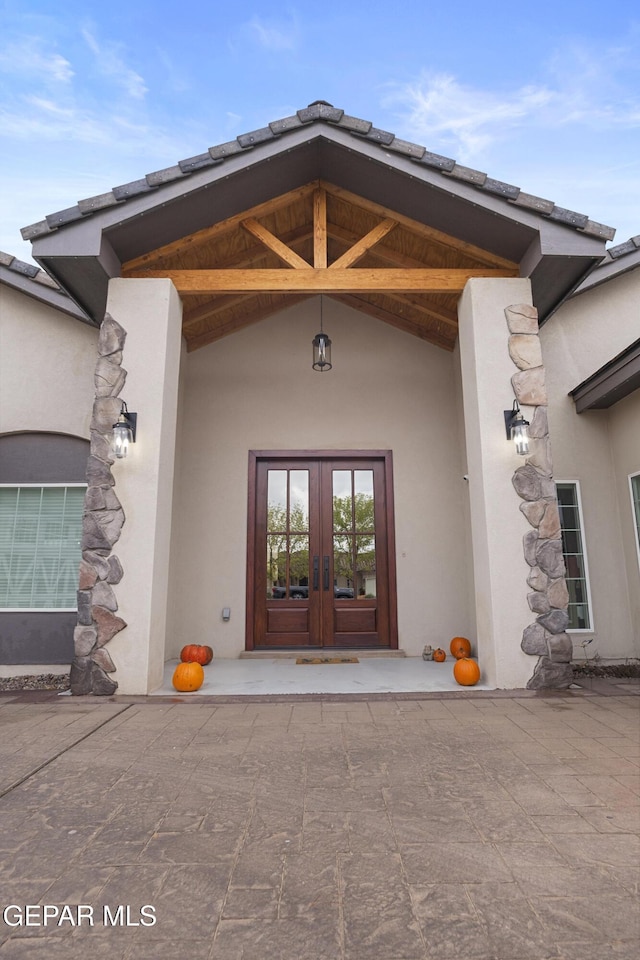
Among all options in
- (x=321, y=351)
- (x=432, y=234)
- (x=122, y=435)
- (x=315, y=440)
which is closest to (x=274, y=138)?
(x=432, y=234)

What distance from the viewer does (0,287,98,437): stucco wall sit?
543cm

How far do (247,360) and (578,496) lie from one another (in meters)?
4.10

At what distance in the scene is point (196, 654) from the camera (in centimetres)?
517

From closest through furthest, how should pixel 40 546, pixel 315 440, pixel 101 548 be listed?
pixel 101 548 → pixel 40 546 → pixel 315 440

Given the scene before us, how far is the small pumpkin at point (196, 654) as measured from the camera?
17.0 feet

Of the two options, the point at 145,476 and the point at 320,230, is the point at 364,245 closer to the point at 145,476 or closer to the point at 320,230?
the point at 320,230

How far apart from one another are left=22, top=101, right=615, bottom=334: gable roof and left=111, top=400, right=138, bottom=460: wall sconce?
1.29m

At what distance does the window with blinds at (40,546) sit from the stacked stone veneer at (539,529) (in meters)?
4.34

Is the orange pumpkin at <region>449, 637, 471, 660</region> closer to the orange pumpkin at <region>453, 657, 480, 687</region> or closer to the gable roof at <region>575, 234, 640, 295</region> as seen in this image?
the orange pumpkin at <region>453, 657, 480, 687</region>

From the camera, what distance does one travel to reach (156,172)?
4.12m

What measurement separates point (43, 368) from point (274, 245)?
2853 millimetres

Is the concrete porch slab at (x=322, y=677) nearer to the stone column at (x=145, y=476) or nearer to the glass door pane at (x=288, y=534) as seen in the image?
the stone column at (x=145, y=476)

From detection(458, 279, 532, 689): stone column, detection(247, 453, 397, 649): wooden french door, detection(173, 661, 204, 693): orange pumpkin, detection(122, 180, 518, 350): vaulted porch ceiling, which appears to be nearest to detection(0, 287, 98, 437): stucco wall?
detection(122, 180, 518, 350): vaulted porch ceiling
